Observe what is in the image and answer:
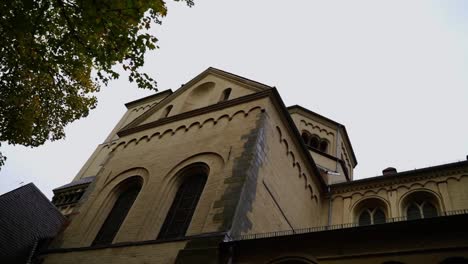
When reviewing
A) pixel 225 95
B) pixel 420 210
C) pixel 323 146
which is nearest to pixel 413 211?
pixel 420 210

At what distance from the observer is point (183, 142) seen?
45.4 ft

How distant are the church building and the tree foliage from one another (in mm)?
3451

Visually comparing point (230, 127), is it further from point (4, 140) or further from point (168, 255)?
point (4, 140)

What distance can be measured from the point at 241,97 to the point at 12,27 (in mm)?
7890

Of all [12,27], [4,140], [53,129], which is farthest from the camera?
[53,129]

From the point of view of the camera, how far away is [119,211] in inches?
521

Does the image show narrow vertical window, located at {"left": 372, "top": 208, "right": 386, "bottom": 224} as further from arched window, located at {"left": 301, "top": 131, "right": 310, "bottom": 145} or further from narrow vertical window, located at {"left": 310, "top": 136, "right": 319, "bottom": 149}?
arched window, located at {"left": 301, "top": 131, "right": 310, "bottom": 145}

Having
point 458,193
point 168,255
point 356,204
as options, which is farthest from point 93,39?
point 458,193

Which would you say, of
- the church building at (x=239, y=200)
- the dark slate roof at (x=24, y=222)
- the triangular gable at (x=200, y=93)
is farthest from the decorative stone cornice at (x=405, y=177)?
the dark slate roof at (x=24, y=222)

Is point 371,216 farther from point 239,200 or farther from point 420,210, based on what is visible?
point 239,200

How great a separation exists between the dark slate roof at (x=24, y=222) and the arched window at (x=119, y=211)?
2.25 m

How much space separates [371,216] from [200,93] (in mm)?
9301

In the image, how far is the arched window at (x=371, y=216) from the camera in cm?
1502

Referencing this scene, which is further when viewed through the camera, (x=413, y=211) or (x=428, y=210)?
(x=413, y=211)
